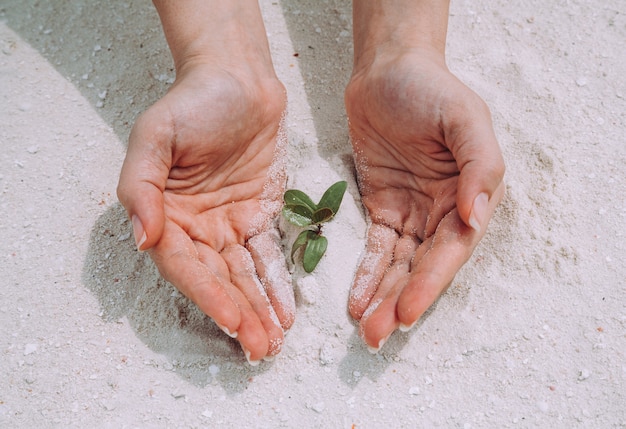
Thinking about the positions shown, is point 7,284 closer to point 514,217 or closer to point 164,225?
point 164,225

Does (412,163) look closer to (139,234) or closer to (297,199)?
(297,199)

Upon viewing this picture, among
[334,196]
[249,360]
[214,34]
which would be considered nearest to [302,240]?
[334,196]

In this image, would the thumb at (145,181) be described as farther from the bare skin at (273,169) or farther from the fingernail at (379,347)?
the fingernail at (379,347)

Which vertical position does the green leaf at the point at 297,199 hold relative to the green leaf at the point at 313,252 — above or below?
above

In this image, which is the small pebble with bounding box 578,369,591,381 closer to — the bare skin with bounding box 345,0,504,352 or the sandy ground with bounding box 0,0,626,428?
the sandy ground with bounding box 0,0,626,428

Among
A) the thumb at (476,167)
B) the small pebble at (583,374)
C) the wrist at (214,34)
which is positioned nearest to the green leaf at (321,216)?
the thumb at (476,167)

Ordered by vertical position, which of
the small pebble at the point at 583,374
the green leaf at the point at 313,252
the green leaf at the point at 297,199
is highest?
the green leaf at the point at 297,199

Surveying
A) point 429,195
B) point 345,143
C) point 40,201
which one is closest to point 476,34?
point 345,143
